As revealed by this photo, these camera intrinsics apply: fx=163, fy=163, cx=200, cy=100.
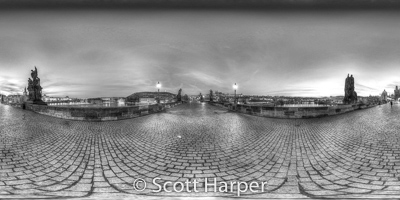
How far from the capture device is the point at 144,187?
2.67 metres

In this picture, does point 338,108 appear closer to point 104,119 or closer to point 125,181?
point 125,181

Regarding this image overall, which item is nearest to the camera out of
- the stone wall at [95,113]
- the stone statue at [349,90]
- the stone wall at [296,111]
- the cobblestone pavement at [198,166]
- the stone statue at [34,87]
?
the cobblestone pavement at [198,166]

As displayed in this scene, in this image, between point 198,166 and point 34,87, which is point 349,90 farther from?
point 34,87

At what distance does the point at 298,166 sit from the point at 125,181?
133 inches

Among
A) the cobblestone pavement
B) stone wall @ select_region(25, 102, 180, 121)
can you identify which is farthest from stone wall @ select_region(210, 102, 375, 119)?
stone wall @ select_region(25, 102, 180, 121)

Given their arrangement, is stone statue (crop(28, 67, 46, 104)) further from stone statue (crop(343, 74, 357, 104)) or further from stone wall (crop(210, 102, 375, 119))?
stone statue (crop(343, 74, 357, 104))

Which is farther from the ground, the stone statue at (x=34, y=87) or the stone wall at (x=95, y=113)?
the stone statue at (x=34, y=87)

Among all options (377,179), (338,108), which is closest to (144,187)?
(377,179)

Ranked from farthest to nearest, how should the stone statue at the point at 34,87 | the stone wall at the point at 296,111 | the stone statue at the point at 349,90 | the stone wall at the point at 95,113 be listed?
1. the stone statue at the point at 349,90
2. the stone statue at the point at 34,87
3. the stone wall at the point at 296,111
4. the stone wall at the point at 95,113

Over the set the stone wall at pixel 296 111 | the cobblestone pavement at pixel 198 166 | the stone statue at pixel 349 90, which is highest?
the stone statue at pixel 349 90

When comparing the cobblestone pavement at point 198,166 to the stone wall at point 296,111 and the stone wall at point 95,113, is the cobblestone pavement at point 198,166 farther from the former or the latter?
the stone wall at point 296,111

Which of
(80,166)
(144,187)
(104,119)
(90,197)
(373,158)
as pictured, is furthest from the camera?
(104,119)

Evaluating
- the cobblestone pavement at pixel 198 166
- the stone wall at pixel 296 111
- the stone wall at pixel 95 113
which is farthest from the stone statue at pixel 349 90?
the stone wall at pixel 95 113

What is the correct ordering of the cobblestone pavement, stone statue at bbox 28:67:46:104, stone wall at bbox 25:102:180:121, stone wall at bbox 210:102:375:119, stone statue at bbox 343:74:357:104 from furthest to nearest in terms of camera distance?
stone statue at bbox 343:74:357:104, stone statue at bbox 28:67:46:104, stone wall at bbox 210:102:375:119, stone wall at bbox 25:102:180:121, the cobblestone pavement
